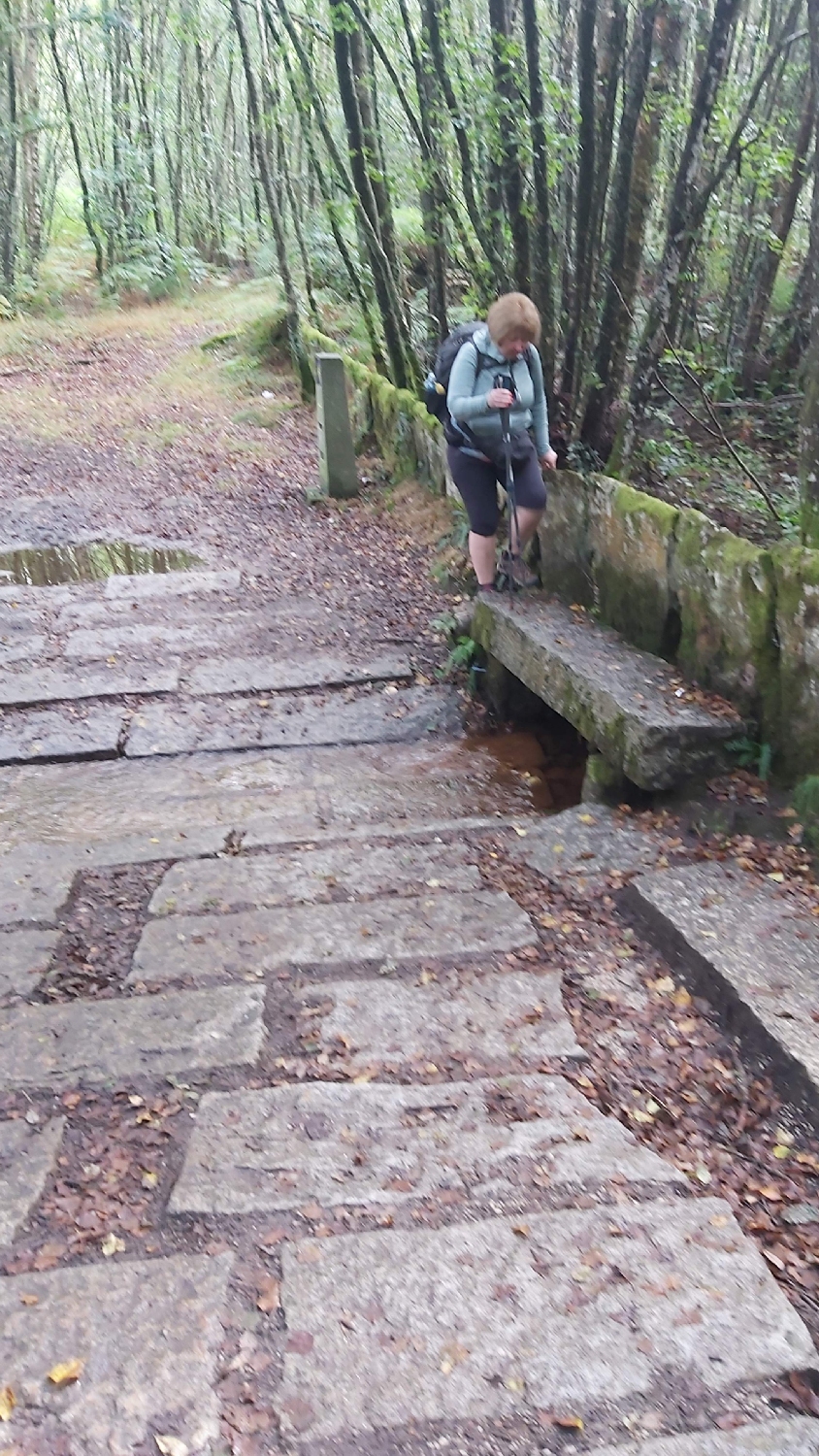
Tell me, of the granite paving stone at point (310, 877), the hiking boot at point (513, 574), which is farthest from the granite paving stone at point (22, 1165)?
the hiking boot at point (513, 574)

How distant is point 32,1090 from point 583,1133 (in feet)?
4.57

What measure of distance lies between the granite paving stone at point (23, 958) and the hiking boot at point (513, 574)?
3346mm

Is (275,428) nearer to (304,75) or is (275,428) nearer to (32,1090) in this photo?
(304,75)

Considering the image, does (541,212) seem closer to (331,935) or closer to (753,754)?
(753,754)

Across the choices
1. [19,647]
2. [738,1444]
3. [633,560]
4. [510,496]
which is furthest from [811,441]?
[19,647]

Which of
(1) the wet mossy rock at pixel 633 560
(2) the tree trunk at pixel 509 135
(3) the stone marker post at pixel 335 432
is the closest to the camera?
(1) the wet mossy rock at pixel 633 560

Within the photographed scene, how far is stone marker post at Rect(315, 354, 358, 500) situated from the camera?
9.93 metres

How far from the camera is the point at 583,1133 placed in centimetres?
248

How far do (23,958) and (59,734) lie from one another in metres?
2.48

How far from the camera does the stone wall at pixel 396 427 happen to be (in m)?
9.02

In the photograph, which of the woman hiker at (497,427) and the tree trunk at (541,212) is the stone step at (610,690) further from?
the tree trunk at (541,212)

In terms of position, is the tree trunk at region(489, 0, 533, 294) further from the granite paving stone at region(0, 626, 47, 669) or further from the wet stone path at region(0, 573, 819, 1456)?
the granite paving stone at region(0, 626, 47, 669)

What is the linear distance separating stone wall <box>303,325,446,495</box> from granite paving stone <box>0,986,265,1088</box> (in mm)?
6370

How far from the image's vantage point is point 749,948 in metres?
3.08
